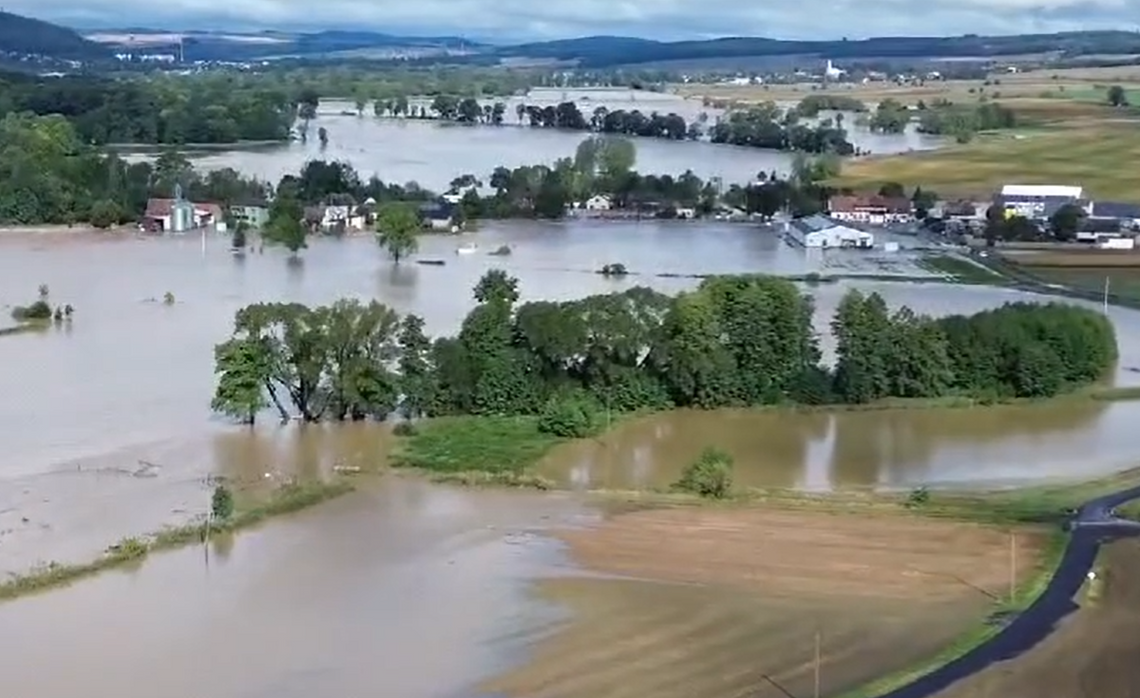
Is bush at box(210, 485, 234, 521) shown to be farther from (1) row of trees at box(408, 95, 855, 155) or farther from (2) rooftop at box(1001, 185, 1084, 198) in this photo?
(1) row of trees at box(408, 95, 855, 155)

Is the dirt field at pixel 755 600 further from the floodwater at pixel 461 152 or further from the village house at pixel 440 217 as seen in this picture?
the floodwater at pixel 461 152

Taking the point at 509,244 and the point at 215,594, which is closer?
the point at 215,594

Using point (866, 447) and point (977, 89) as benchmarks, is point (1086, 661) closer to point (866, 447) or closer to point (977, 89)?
point (866, 447)

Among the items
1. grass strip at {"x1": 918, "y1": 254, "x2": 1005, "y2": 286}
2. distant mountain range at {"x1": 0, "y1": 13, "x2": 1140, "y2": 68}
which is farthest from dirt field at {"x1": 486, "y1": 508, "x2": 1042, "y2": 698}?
distant mountain range at {"x1": 0, "y1": 13, "x2": 1140, "y2": 68}

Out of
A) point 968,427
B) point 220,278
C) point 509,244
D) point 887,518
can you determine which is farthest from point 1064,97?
point 887,518

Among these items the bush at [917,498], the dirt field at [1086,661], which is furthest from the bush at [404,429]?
the dirt field at [1086,661]

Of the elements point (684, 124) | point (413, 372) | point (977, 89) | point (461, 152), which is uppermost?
point (977, 89)

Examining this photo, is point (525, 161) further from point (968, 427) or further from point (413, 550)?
point (413, 550)

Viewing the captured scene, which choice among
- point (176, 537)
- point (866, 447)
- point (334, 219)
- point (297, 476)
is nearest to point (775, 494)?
point (866, 447)
